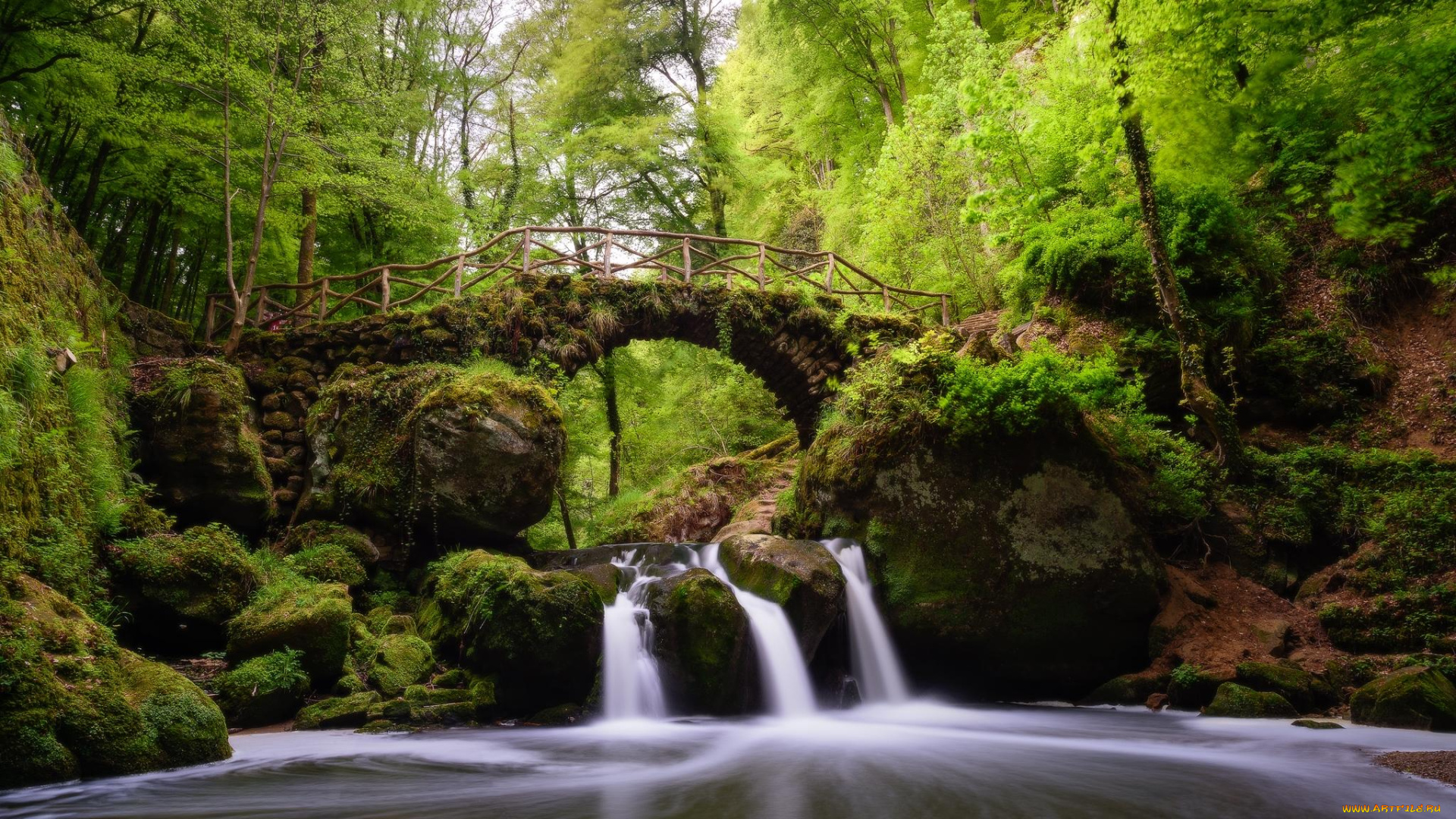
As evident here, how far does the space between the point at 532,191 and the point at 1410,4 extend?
578 inches

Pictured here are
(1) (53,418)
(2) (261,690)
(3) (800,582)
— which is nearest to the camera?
(2) (261,690)

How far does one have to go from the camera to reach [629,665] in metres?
7.02

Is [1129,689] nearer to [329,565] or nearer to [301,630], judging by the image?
[301,630]

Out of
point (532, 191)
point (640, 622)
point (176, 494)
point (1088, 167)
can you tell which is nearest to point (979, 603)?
point (640, 622)

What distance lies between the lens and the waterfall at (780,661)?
7.07 metres

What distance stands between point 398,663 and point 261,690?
1171 millimetres

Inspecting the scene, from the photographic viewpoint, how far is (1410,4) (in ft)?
15.5

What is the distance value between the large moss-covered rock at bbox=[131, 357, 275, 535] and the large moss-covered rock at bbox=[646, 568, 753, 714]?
17.0 feet

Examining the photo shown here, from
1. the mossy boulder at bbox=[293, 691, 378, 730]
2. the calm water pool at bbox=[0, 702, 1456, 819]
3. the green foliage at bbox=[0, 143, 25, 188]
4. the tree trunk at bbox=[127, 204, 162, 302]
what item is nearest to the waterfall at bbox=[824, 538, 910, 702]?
the calm water pool at bbox=[0, 702, 1456, 819]

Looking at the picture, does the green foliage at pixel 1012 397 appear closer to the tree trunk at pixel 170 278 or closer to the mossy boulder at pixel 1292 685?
the mossy boulder at pixel 1292 685

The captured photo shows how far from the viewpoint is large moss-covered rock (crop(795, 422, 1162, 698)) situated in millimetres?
7355

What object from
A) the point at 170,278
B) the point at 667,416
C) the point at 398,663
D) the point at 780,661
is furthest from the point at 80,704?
the point at 667,416

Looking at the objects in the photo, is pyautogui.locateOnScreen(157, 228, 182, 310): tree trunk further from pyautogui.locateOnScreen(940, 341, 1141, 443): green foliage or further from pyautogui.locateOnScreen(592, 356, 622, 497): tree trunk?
pyautogui.locateOnScreen(940, 341, 1141, 443): green foliage

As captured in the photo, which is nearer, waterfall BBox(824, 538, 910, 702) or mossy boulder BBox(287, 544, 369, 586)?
waterfall BBox(824, 538, 910, 702)
